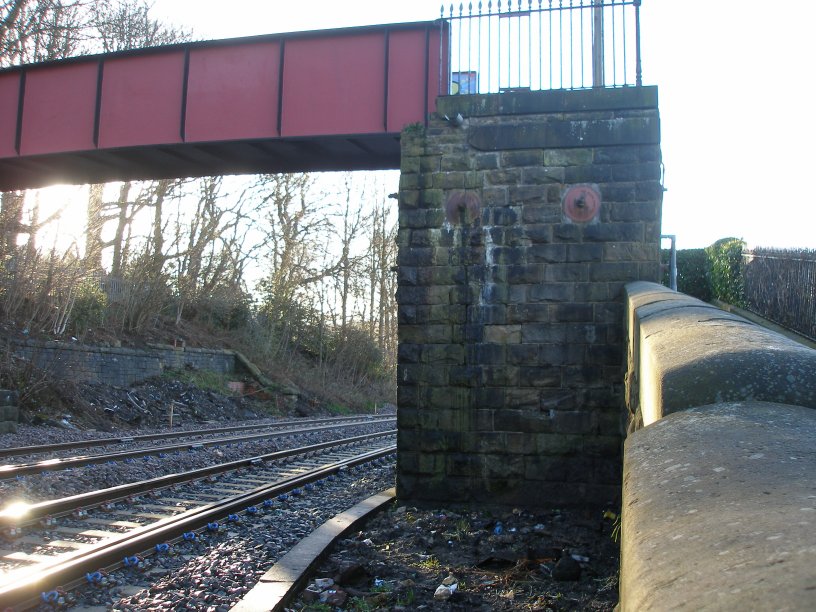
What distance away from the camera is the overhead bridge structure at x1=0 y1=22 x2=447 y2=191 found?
1120 centimetres

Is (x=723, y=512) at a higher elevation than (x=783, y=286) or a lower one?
lower

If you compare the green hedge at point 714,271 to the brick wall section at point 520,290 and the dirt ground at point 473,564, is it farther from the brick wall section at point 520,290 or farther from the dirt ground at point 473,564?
the dirt ground at point 473,564

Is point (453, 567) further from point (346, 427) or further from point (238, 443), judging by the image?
point (346, 427)

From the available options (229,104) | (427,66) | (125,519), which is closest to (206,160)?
(229,104)

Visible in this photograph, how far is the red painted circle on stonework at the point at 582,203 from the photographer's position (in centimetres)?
755

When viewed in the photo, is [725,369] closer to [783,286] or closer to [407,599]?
[407,599]

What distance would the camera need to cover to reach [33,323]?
1706 centimetres

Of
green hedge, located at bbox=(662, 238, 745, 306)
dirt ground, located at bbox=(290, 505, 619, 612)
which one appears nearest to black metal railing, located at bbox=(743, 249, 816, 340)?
green hedge, located at bbox=(662, 238, 745, 306)

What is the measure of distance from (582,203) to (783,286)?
24.4 ft

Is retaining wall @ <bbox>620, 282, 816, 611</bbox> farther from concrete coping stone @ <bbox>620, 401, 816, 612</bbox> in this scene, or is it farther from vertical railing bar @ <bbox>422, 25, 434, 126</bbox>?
vertical railing bar @ <bbox>422, 25, 434, 126</bbox>

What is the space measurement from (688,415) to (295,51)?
35.3ft

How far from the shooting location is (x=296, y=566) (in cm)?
520

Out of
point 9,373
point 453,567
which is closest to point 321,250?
point 9,373

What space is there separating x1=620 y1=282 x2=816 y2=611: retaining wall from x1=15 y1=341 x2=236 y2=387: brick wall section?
15.2 metres
